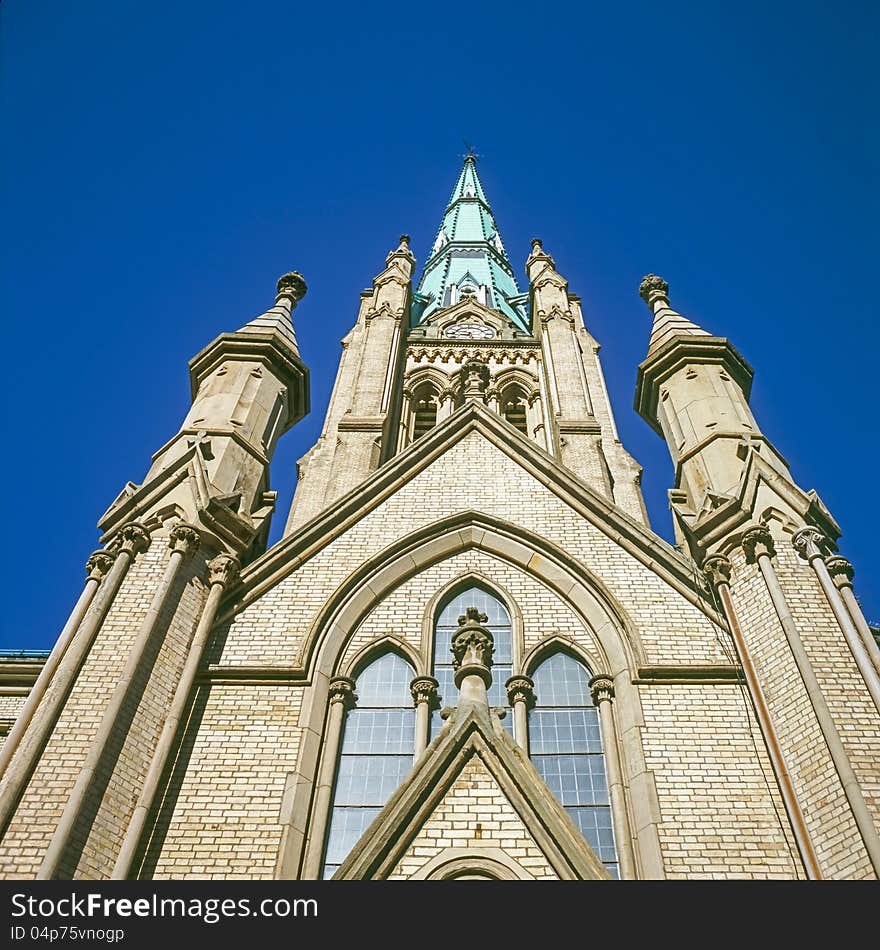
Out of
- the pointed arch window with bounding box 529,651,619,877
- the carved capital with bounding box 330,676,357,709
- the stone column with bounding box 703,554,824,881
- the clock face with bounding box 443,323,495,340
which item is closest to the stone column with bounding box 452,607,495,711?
the pointed arch window with bounding box 529,651,619,877

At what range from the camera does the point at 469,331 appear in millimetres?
34781

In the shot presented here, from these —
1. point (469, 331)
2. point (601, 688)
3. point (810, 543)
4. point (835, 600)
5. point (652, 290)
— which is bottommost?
point (601, 688)

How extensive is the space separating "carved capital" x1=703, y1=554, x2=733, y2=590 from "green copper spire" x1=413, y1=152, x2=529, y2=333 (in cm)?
2580

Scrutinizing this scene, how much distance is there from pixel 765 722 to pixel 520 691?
2.73 metres

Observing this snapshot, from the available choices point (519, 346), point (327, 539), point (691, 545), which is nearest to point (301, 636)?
point (327, 539)

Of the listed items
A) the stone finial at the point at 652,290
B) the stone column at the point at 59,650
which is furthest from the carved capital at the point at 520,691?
the stone finial at the point at 652,290

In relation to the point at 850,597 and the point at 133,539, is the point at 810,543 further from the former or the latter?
the point at 133,539

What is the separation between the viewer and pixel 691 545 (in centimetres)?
1272

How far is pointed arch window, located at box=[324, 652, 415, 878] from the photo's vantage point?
995cm

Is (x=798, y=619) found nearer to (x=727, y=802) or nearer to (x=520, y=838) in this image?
(x=727, y=802)

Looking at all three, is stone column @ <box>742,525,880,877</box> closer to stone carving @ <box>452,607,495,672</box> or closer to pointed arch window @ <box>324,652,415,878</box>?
stone carving @ <box>452,607,495,672</box>

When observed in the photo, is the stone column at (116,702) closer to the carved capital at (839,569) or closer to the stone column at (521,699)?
the stone column at (521,699)

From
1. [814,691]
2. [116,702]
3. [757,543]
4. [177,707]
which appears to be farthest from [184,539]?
[814,691]

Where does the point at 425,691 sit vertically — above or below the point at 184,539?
below
